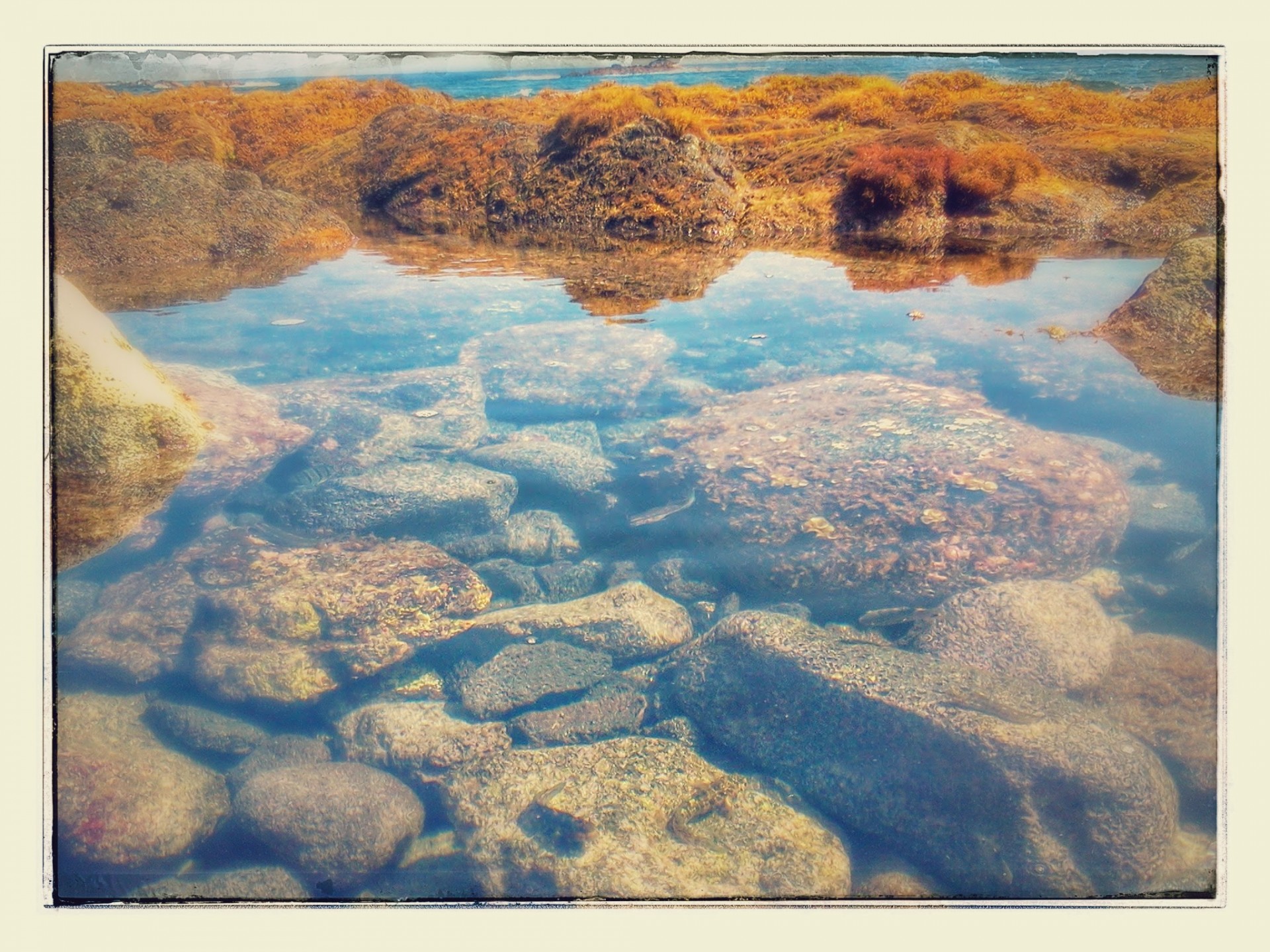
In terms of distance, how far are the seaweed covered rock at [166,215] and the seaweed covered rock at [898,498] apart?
5141 mm

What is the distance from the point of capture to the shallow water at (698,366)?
3.77 metres

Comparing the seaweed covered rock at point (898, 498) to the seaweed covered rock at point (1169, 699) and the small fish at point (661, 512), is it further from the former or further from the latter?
the seaweed covered rock at point (1169, 699)

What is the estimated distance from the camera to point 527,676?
12.8 ft

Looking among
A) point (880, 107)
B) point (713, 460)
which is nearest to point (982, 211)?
point (880, 107)

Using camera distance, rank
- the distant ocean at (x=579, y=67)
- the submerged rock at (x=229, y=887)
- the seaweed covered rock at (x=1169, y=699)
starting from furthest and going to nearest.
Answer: the distant ocean at (x=579, y=67)
the seaweed covered rock at (x=1169, y=699)
the submerged rock at (x=229, y=887)

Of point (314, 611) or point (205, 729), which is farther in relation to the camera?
point (314, 611)

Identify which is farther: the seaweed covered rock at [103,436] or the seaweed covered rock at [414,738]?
the seaweed covered rock at [103,436]

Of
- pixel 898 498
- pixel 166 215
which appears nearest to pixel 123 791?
pixel 898 498

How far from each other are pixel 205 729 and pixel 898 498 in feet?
12.7

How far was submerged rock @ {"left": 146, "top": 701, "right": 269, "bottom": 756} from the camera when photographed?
147 inches

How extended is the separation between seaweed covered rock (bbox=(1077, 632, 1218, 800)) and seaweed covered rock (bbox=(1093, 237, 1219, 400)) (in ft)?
6.56

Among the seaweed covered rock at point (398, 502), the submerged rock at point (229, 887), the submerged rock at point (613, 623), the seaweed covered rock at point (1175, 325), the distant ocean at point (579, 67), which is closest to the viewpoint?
the submerged rock at point (229, 887)

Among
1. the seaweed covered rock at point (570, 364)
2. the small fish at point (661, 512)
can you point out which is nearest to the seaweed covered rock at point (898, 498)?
the small fish at point (661, 512)

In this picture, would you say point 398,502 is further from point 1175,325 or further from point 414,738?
point 1175,325
